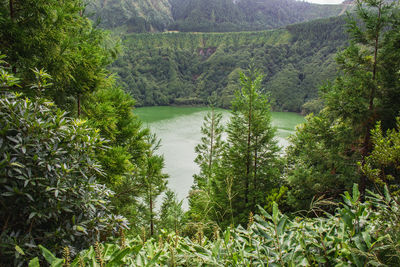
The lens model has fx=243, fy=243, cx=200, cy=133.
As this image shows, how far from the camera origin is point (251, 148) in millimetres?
8008

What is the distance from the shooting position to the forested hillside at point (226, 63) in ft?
225

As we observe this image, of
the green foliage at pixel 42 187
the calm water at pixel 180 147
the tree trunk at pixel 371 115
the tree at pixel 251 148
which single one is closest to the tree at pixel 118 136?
the green foliage at pixel 42 187

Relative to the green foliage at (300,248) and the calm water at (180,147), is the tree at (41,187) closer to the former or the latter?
the green foliage at (300,248)

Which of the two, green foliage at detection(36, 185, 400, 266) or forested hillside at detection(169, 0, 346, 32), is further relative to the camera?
forested hillside at detection(169, 0, 346, 32)

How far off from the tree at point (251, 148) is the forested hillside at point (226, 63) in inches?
2131

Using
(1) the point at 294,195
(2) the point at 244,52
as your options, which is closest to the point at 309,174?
(1) the point at 294,195

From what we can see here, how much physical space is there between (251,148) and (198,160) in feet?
33.2

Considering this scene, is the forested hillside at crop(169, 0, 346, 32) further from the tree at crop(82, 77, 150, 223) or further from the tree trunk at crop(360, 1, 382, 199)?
the tree at crop(82, 77, 150, 223)

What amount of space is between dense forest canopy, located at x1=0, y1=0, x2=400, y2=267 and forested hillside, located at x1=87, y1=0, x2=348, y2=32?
141m

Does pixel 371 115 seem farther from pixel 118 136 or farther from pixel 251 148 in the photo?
pixel 118 136

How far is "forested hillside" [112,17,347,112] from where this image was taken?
68.4 metres

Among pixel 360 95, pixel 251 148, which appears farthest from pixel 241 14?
pixel 360 95

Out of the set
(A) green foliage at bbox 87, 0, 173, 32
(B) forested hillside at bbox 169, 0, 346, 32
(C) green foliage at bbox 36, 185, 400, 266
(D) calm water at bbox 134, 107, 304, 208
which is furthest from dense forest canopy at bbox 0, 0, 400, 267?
(B) forested hillside at bbox 169, 0, 346, 32

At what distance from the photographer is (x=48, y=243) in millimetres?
1783
